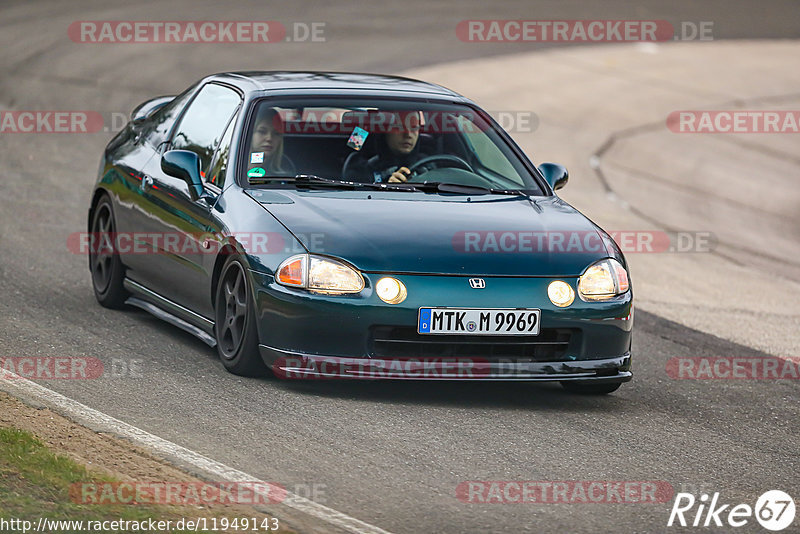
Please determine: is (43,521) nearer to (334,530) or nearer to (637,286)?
(334,530)

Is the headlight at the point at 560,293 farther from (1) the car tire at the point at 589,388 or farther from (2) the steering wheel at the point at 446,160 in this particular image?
(2) the steering wheel at the point at 446,160

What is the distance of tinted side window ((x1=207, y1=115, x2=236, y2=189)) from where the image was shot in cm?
789

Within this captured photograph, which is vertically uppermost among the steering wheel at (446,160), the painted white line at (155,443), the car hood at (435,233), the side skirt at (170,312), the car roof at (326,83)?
the car roof at (326,83)

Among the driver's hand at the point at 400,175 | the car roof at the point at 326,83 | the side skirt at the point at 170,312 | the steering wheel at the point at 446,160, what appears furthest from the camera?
the car roof at the point at 326,83

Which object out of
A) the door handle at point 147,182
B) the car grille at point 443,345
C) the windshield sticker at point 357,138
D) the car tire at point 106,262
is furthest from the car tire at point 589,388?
the car tire at point 106,262

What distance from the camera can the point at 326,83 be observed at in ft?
27.8

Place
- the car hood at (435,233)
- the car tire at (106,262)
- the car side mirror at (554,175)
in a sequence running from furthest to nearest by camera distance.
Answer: the car tire at (106,262)
the car side mirror at (554,175)
the car hood at (435,233)

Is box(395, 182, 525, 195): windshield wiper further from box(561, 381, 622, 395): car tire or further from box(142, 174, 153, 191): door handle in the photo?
box(142, 174, 153, 191): door handle

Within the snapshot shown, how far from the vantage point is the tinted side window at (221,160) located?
789 cm

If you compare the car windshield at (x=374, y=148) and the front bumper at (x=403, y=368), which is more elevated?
the car windshield at (x=374, y=148)

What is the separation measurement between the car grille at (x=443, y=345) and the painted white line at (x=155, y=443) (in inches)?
51.1

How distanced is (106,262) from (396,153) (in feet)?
6.93

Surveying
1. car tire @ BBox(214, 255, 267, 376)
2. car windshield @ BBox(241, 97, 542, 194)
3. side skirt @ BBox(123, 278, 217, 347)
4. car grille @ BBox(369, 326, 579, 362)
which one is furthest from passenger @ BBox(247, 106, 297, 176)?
car grille @ BBox(369, 326, 579, 362)

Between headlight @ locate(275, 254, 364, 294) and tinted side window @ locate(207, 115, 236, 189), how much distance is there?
43.6 inches
